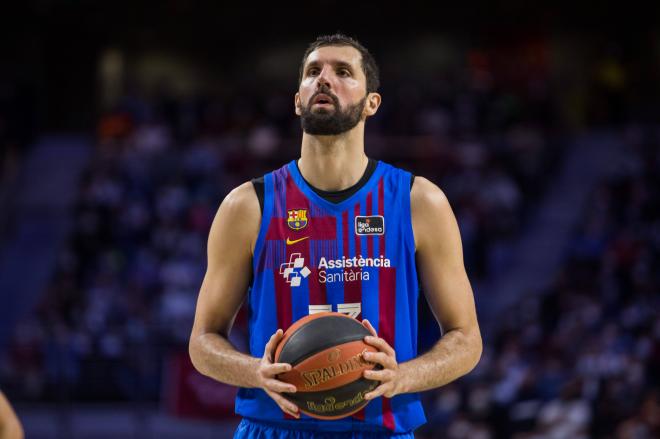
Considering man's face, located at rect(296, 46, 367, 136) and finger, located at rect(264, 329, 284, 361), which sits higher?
man's face, located at rect(296, 46, 367, 136)

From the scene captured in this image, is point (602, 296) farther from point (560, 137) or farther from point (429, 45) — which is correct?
point (429, 45)

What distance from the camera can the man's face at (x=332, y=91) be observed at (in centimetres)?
427

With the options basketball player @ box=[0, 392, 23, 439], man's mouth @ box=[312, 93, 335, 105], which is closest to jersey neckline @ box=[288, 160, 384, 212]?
man's mouth @ box=[312, 93, 335, 105]

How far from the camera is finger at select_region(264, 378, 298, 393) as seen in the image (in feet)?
12.3

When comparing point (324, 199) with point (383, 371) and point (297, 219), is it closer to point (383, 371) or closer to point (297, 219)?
point (297, 219)

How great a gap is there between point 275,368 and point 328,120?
3.48ft

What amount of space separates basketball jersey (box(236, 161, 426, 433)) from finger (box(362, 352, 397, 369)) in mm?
408

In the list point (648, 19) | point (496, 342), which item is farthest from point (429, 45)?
point (496, 342)

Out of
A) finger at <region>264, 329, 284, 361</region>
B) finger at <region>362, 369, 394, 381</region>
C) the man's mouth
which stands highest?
the man's mouth

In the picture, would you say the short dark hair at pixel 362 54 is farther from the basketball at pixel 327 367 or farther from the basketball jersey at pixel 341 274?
the basketball at pixel 327 367

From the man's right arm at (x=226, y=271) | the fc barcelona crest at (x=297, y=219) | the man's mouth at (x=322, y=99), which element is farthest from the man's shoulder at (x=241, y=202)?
the man's mouth at (x=322, y=99)

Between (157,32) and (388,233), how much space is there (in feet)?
66.5

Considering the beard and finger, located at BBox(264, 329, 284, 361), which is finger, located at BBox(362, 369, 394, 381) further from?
the beard

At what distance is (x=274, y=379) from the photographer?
12.5 ft
